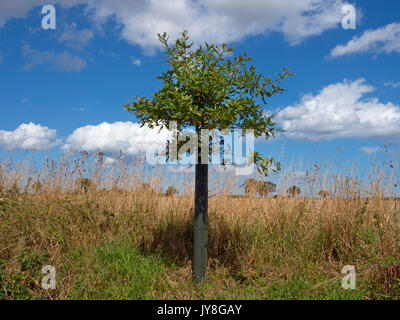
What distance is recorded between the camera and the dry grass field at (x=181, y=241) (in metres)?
3.31

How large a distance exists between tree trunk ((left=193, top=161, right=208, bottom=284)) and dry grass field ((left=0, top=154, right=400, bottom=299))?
0.19 meters

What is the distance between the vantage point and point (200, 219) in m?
3.26

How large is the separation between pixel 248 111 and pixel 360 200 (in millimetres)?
2336

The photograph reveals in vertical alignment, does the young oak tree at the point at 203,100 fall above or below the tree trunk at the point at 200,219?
above

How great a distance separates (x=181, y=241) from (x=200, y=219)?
107 cm

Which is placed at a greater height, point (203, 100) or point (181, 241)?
point (203, 100)

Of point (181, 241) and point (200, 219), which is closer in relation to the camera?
point (200, 219)

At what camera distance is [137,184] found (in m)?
5.39

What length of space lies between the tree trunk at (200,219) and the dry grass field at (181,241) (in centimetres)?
19

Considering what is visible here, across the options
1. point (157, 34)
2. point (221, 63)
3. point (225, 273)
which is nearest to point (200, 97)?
point (221, 63)

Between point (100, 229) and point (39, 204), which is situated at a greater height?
point (39, 204)

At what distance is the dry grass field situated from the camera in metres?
3.31
